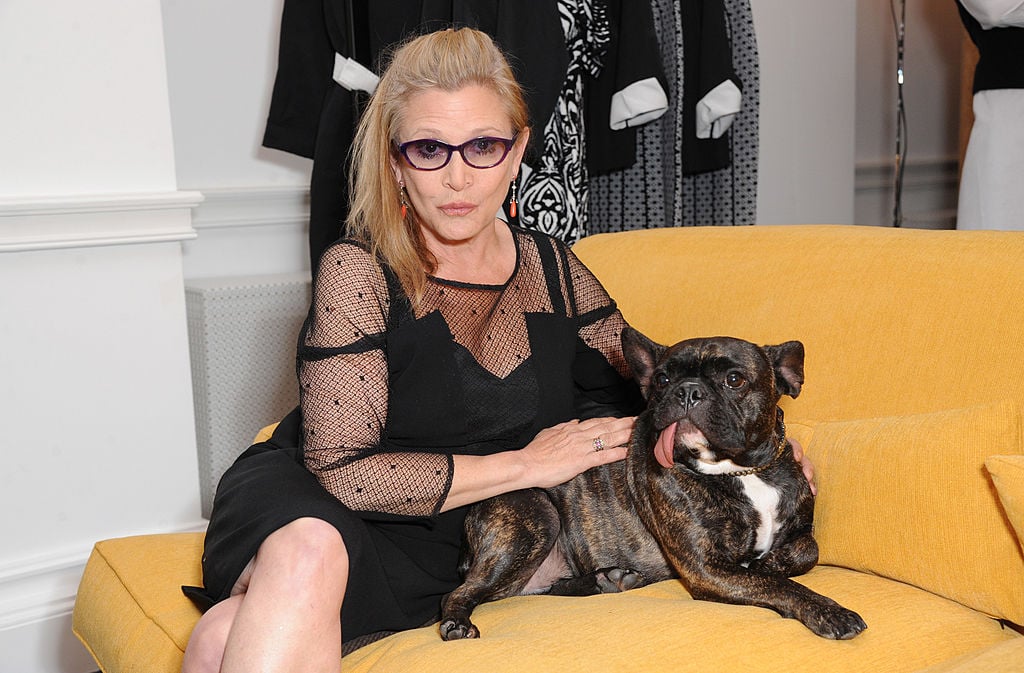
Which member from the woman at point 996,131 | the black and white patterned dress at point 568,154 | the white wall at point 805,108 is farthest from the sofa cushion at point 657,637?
the white wall at point 805,108

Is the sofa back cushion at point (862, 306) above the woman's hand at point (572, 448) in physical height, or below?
above

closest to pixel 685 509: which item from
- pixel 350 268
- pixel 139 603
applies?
pixel 350 268

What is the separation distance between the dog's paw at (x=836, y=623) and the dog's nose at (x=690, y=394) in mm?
417

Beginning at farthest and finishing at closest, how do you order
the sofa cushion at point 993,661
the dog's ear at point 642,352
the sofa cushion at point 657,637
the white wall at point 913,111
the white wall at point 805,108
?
the white wall at point 913,111 < the white wall at point 805,108 < the dog's ear at point 642,352 < the sofa cushion at point 657,637 < the sofa cushion at point 993,661

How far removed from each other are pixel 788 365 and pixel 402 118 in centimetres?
94

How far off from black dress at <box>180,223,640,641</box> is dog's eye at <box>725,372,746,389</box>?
48 centimetres

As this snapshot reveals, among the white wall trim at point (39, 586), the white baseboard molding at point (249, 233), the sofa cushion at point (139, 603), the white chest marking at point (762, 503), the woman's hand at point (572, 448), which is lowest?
the white wall trim at point (39, 586)

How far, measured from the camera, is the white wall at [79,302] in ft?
9.31

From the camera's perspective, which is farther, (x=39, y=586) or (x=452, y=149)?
(x=39, y=586)

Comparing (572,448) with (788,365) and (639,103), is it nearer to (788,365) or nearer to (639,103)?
(788,365)

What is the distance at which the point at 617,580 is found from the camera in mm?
2090

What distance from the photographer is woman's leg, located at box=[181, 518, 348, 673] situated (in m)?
1.65

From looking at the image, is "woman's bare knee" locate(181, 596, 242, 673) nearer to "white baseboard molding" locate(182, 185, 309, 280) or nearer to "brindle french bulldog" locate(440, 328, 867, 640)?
"brindle french bulldog" locate(440, 328, 867, 640)

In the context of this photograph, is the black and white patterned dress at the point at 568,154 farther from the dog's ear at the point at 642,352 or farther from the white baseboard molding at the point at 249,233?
the dog's ear at the point at 642,352
